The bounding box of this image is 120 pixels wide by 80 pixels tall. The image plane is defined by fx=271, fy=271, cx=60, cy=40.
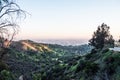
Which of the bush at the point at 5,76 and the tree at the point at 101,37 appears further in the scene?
the tree at the point at 101,37

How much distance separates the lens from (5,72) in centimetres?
1256

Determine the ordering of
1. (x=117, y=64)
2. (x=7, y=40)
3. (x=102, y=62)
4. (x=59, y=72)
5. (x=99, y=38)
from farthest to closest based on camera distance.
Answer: (x=99, y=38)
(x=59, y=72)
(x=102, y=62)
(x=117, y=64)
(x=7, y=40)

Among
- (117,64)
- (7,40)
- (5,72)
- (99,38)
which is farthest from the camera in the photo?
(99,38)

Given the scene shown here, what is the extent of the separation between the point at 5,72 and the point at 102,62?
22219 millimetres

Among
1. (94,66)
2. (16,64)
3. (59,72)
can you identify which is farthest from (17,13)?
(59,72)

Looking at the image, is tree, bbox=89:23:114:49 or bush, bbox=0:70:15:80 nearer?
bush, bbox=0:70:15:80

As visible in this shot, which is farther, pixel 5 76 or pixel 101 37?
pixel 101 37

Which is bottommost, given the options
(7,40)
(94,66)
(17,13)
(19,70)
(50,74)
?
(50,74)

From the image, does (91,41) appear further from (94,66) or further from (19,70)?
A: (19,70)

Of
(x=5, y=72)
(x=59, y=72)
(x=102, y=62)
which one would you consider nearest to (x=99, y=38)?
(x=59, y=72)

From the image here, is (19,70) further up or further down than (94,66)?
further up

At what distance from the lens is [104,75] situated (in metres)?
29.7

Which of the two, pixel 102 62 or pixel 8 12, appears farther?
pixel 102 62

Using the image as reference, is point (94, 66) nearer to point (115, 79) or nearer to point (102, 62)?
point (102, 62)
